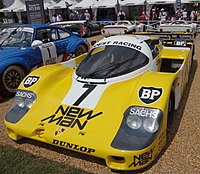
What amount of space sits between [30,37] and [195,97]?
4.04 metres

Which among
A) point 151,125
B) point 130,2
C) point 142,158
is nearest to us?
point 142,158

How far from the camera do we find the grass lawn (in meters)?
2.83

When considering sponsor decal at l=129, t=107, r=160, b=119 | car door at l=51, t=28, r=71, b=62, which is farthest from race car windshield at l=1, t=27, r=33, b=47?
sponsor decal at l=129, t=107, r=160, b=119

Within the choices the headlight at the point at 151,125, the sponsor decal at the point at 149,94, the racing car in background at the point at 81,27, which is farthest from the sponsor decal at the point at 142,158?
the racing car in background at the point at 81,27

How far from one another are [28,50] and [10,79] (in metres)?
0.85

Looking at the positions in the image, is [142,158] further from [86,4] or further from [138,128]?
[86,4]

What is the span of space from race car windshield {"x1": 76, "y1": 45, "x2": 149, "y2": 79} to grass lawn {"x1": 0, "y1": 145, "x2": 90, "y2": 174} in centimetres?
138

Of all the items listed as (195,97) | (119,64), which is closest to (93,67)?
(119,64)

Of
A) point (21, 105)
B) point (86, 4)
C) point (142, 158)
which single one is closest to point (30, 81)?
point (21, 105)

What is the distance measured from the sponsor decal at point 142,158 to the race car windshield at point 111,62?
1355 millimetres

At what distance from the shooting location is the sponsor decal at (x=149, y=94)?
9.74 ft

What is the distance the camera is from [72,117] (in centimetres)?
317

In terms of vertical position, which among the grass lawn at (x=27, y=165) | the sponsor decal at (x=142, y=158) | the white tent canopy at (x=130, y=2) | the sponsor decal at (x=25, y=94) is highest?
the white tent canopy at (x=130, y=2)

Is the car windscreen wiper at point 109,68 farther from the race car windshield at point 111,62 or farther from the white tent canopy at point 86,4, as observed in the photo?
the white tent canopy at point 86,4
